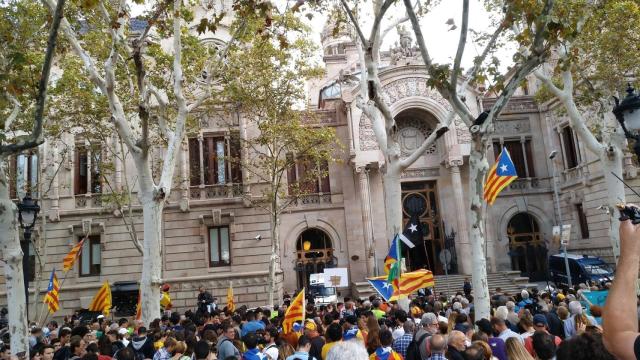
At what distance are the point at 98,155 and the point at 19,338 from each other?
1658 cm

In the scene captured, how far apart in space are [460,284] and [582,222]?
831 cm

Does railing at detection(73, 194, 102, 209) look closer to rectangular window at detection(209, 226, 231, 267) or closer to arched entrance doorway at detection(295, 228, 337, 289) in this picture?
rectangular window at detection(209, 226, 231, 267)

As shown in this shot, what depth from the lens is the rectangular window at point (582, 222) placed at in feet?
86.6

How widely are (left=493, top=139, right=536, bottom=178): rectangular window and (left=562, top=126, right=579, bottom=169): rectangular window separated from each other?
2.13 metres

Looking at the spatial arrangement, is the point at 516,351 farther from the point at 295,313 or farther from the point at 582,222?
the point at 582,222

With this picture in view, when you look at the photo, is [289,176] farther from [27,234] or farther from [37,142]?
[37,142]

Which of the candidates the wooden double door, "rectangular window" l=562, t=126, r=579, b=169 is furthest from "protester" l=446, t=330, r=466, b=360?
"rectangular window" l=562, t=126, r=579, b=169

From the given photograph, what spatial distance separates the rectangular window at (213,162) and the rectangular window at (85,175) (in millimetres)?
4852

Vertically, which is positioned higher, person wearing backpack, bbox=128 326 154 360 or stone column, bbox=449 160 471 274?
stone column, bbox=449 160 471 274

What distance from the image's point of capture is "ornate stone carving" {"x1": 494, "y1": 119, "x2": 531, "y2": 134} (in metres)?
29.4

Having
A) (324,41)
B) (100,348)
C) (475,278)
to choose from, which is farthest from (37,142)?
(324,41)

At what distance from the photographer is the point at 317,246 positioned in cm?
2722

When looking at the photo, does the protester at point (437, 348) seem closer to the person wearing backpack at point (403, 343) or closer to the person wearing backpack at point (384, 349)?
the person wearing backpack at point (384, 349)

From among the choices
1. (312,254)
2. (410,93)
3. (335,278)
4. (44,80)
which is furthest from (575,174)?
(44,80)
